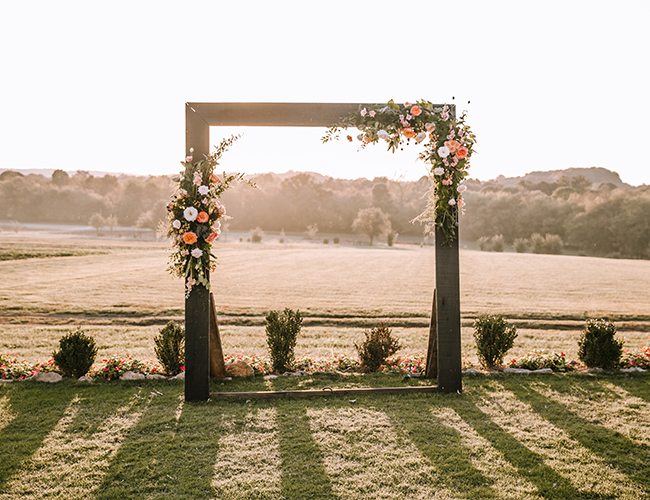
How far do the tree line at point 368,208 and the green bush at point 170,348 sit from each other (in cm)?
3314

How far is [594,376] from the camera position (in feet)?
20.9

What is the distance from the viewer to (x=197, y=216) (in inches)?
205

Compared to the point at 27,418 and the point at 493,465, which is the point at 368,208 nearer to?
the point at 27,418

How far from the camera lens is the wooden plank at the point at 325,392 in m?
5.50

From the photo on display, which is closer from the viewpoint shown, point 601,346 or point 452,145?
point 452,145

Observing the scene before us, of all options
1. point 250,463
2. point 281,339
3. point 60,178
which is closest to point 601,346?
point 281,339

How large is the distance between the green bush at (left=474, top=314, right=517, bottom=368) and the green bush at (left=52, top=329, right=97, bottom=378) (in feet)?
20.0

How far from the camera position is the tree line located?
42062 mm

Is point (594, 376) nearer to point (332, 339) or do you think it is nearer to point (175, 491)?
point (332, 339)

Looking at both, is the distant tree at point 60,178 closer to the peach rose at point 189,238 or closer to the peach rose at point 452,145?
the peach rose at point 189,238

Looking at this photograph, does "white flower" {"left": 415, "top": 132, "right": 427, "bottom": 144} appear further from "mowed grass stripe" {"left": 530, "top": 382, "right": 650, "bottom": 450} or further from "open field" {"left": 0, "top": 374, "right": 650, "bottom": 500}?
"mowed grass stripe" {"left": 530, "top": 382, "right": 650, "bottom": 450}

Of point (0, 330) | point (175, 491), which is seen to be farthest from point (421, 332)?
point (0, 330)

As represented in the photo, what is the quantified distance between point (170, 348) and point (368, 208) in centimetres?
4457

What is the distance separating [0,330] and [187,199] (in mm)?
8217
